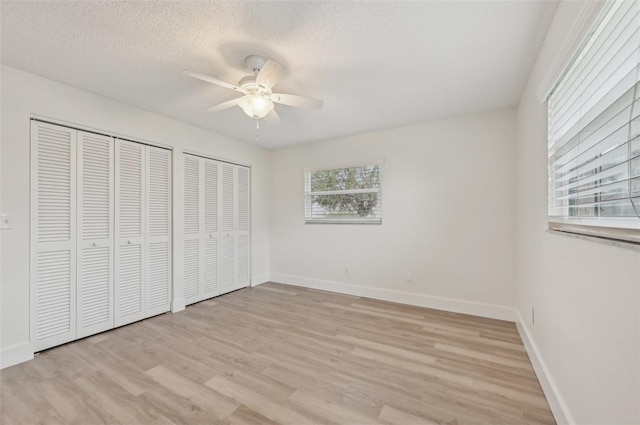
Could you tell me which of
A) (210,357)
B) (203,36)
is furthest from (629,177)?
(210,357)

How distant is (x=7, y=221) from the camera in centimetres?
212

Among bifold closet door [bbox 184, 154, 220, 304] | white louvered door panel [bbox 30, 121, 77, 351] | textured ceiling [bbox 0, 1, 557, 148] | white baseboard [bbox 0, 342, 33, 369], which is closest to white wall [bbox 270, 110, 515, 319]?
textured ceiling [bbox 0, 1, 557, 148]

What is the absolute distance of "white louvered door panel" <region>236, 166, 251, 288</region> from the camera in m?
4.24

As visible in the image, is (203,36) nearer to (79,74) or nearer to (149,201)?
(79,74)

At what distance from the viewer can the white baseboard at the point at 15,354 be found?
2084 mm

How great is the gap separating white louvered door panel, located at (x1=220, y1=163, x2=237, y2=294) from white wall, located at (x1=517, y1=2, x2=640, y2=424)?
12.0 feet

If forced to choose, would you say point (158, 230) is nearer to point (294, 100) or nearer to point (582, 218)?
point (294, 100)

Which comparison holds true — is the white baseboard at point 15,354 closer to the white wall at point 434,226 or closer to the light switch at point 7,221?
the light switch at point 7,221

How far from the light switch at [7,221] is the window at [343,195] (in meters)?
3.19

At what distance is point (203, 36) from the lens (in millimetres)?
1765

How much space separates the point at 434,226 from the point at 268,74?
8.56 feet

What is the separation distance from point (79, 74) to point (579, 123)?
140 inches

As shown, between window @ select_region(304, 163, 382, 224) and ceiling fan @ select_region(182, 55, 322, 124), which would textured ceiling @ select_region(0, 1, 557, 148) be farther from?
window @ select_region(304, 163, 382, 224)

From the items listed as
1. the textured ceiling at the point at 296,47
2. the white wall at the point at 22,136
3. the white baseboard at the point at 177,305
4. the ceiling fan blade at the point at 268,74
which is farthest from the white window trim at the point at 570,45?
the white baseboard at the point at 177,305
